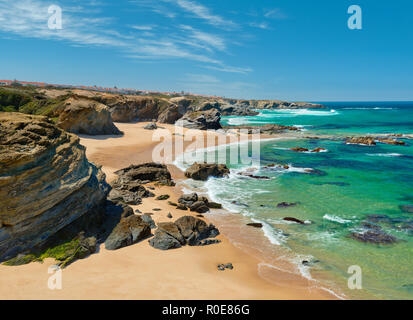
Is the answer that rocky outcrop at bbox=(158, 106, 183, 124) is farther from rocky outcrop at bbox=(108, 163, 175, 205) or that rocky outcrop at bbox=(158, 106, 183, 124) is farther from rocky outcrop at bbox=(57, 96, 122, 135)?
rocky outcrop at bbox=(108, 163, 175, 205)

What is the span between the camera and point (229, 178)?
20750mm

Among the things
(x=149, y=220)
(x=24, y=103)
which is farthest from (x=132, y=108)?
(x=149, y=220)

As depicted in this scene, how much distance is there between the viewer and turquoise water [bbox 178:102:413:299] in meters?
9.34

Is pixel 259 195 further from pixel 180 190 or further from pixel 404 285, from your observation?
pixel 404 285

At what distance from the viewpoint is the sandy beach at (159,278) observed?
22.9 ft

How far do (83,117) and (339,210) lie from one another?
27717mm

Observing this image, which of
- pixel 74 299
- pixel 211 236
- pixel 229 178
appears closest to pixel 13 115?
pixel 74 299

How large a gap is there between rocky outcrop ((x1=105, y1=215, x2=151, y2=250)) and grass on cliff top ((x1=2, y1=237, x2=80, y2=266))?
1.17m

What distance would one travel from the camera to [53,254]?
27.5 feet

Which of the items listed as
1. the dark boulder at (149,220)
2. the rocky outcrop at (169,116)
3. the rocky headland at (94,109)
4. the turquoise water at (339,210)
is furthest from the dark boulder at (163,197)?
the rocky outcrop at (169,116)

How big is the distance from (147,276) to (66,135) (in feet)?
20.5

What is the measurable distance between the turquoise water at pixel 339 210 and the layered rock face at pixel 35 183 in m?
8.08

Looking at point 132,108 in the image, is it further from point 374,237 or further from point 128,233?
point 374,237

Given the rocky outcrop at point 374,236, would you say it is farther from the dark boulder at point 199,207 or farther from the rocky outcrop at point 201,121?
the rocky outcrop at point 201,121
